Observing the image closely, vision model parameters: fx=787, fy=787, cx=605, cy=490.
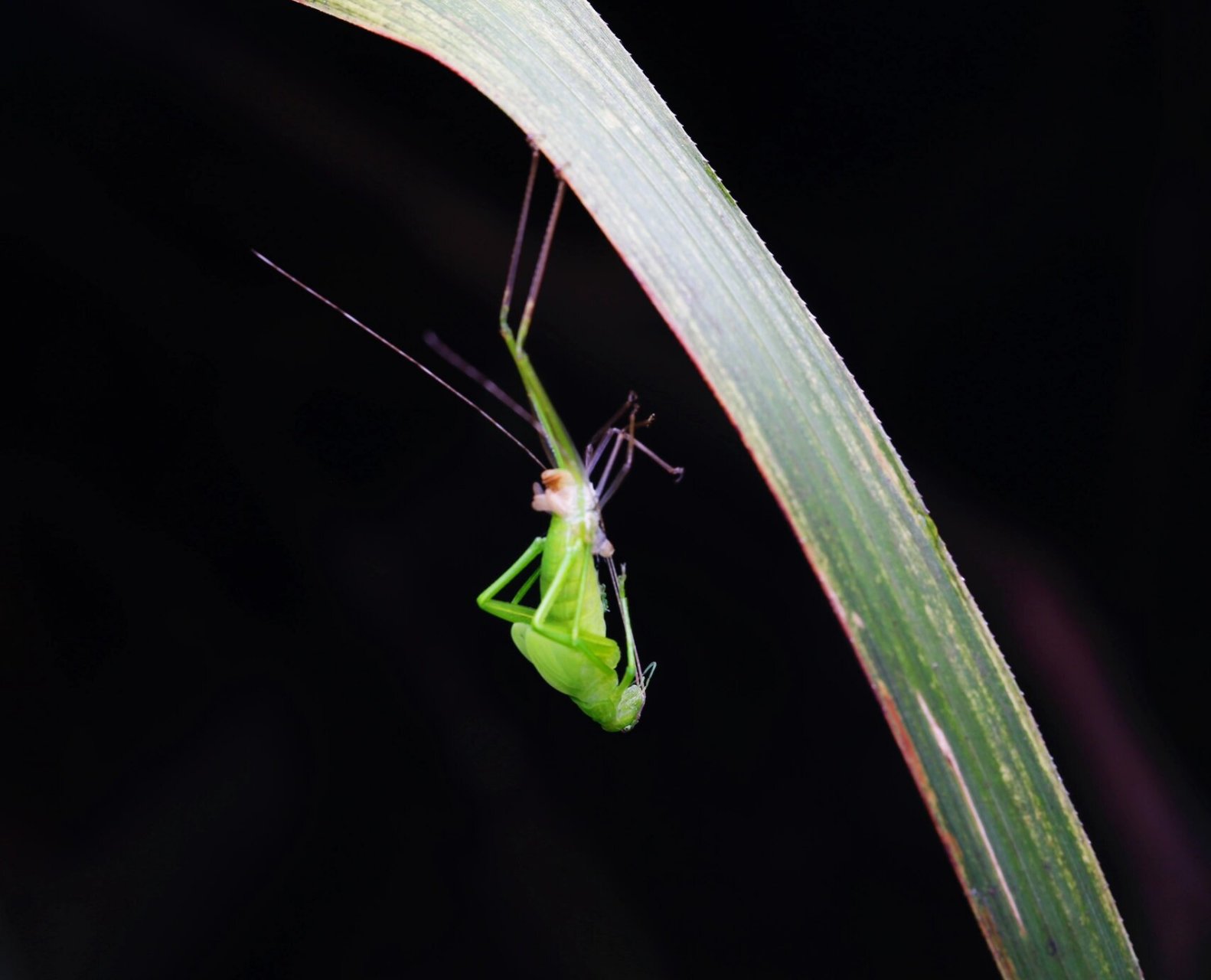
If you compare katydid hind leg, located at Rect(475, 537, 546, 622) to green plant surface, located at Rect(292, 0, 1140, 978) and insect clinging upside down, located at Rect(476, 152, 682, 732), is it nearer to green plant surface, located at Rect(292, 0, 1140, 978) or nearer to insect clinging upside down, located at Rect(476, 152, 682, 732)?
insect clinging upside down, located at Rect(476, 152, 682, 732)

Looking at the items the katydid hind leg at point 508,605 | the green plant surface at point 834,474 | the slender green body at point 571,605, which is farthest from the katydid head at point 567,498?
the green plant surface at point 834,474

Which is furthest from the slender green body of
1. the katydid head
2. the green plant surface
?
the green plant surface

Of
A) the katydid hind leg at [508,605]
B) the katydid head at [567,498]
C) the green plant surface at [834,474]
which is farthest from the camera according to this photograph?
the katydid hind leg at [508,605]

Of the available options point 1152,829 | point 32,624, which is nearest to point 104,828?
point 32,624

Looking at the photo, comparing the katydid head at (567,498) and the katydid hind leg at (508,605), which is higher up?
the katydid head at (567,498)

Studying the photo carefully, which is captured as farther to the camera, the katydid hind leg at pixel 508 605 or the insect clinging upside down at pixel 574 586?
the katydid hind leg at pixel 508 605

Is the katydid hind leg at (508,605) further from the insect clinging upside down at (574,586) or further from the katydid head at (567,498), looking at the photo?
the katydid head at (567,498)

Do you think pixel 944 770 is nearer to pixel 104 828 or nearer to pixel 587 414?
pixel 587 414

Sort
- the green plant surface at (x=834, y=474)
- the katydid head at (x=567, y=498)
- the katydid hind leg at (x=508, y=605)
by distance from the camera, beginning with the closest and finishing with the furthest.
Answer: the green plant surface at (x=834, y=474) < the katydid head at (x=567, y=498) < the katydid hind leg at (x=508, y=605)

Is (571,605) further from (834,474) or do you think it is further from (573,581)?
(834,474)
